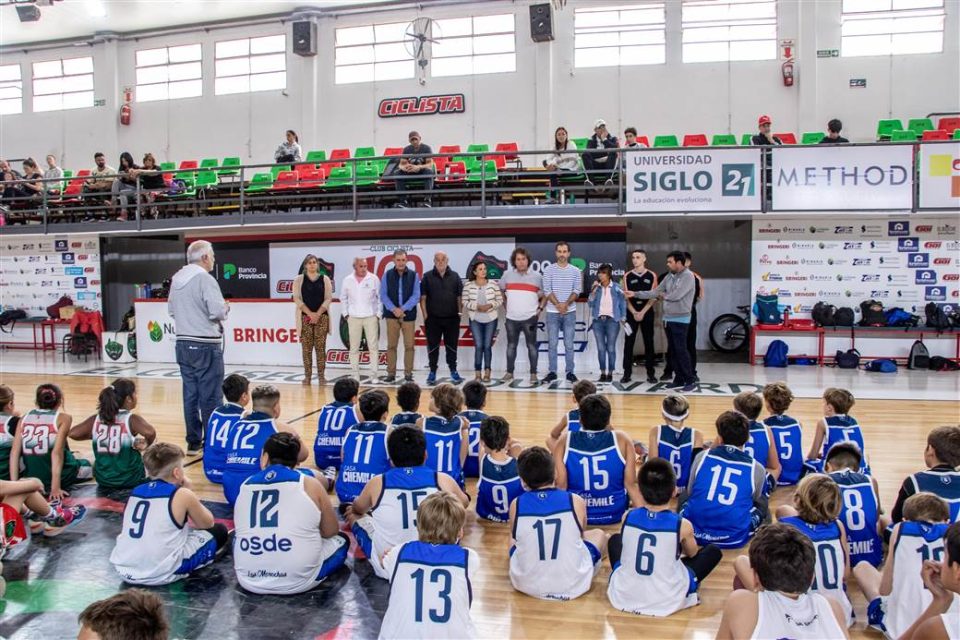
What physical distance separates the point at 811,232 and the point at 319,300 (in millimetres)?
7583

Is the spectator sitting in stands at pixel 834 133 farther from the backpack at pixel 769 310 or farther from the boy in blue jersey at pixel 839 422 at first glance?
the boy in blue jersey at pixel 839 422

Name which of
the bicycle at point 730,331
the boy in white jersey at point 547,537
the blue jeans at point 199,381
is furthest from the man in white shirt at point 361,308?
the bicycle at point 730,331

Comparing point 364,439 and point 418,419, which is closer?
point 364,439

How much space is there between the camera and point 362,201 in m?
11.8

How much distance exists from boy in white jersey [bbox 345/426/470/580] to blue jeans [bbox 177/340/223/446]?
2.95 m

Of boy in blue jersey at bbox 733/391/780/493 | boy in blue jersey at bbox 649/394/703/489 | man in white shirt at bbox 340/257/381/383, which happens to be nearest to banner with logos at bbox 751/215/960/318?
man in white shirt at bbox 340/257/381/383

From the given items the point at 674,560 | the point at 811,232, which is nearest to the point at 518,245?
the point at 811,232

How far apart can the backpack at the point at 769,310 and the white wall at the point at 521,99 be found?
5213 millimetres

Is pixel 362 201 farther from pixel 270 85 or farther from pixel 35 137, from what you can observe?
A: pixel 35 137

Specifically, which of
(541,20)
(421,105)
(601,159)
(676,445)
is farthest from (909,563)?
(421,105)

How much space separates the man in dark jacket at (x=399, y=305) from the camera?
955 centimetres

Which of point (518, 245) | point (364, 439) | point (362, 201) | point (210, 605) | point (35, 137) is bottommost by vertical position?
point (210, 605)

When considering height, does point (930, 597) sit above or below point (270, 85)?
below

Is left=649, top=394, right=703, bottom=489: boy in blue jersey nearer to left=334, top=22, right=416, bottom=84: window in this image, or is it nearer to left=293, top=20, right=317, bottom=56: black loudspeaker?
left=334, top=22, right=416, bottom=84: window
